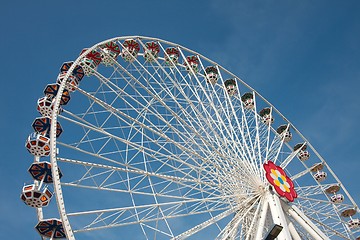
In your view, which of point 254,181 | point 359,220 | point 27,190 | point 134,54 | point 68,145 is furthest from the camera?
point 359,220

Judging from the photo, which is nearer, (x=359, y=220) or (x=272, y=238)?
(x=272, y=238)

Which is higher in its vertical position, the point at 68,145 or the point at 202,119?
the point at 202,119

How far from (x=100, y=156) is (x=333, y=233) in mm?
12003

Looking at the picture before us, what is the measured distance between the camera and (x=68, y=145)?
45.2ft

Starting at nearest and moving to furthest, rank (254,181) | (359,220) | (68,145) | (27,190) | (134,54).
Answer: (27,190)
(68,145)
(254,181)
(134,54)
(359,220)

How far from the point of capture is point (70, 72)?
1516 centimetres

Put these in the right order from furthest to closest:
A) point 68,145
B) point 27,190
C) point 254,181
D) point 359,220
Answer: point 359,220
point 254,181
point 68,145
point 27,190

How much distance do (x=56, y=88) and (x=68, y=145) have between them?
113 inches

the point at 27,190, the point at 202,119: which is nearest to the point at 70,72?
the point at 27,190

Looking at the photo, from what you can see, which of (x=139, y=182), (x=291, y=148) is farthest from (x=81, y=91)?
(x=291, y=148)

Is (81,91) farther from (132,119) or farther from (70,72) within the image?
(132,119)

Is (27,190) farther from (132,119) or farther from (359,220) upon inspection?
(359,220)

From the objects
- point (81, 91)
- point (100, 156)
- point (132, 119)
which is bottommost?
point (100, 156)

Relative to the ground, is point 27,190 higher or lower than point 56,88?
lower
